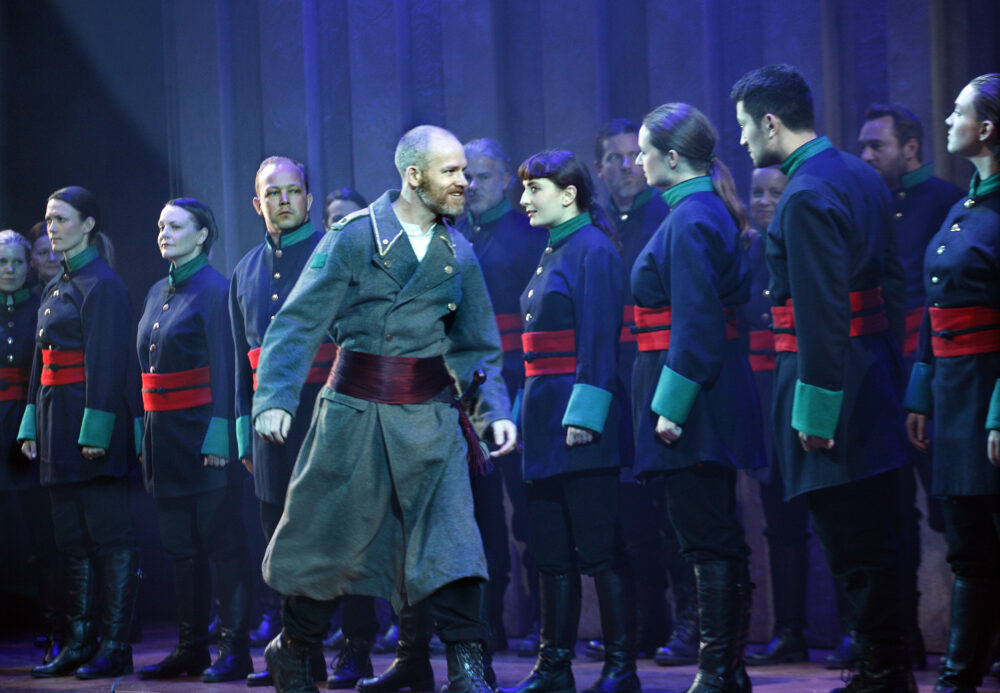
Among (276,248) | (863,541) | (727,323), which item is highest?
(276,248)

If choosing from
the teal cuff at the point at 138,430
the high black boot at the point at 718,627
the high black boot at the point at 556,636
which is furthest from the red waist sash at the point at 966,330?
the teal cuff at the point at 138,430

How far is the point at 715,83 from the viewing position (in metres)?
5.21

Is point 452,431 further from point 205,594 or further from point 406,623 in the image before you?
point 205,594

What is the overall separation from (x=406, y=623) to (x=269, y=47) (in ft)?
11.1

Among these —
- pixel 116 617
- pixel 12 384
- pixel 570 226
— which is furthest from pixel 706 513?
pixel 12 384

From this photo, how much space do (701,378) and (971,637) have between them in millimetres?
1037

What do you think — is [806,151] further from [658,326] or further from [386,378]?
[386,378]

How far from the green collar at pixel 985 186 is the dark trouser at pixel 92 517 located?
3.40 metres

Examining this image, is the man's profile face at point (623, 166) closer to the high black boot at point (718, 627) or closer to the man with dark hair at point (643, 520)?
the man with dark hair at point (643, 520)

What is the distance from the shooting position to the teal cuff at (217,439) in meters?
4.71

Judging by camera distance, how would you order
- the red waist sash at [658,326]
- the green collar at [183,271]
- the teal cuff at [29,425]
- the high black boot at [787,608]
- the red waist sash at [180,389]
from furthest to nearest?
1. the teal cuff at [29,425]
2. the green collar at [183,271]
3. the red waist sash at [180,389]
4. the high black boot at [787,608]
5. the red waist sash at [658,326]

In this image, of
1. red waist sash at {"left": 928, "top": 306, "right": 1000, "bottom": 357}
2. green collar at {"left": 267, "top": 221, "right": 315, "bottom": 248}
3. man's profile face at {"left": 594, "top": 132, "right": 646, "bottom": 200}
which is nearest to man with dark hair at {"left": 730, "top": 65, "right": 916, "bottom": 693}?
red waist sash at {"left": 928, "top": 306, "right": 1000, "bottom": 357}

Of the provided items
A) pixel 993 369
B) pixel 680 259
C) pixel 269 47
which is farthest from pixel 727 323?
pixel 269 47

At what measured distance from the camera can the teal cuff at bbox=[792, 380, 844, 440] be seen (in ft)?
11.1
